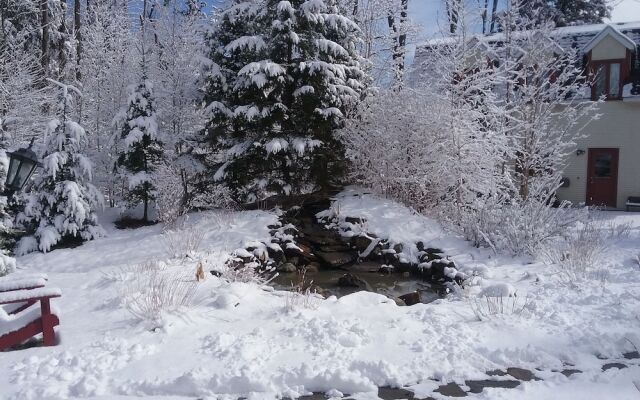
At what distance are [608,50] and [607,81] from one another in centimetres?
106

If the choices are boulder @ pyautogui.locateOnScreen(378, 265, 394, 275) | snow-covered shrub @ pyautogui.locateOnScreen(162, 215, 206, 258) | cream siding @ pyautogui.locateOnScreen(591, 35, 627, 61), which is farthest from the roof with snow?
snow-covered shrub @ pyautogui.locateOnScreen(162, 215, 206, 258)

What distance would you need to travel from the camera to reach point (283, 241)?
10211 millimetres

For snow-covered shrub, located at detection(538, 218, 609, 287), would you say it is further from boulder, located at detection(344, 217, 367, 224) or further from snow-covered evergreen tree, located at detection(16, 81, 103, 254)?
snow-covered evergreen tree, located at detection(16, 81, 103, 254)

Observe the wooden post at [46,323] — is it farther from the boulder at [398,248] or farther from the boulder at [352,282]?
the boulder at [398,248]

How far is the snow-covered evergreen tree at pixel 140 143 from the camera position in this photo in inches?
453

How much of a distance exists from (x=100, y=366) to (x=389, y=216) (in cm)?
795

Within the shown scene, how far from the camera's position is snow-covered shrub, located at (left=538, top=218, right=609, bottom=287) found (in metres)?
6.70

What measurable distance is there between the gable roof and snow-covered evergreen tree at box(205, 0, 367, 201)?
9.48m

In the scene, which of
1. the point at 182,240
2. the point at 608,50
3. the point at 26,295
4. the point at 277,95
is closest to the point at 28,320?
the point at 26,295

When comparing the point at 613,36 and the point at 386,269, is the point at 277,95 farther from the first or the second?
the point at 613,36

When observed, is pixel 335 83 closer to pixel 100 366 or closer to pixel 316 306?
pixel 316 306

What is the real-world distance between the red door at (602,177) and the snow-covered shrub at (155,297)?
15.4 metres

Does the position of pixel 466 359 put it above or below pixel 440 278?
above

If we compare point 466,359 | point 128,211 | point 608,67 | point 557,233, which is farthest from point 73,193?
point 608,67
